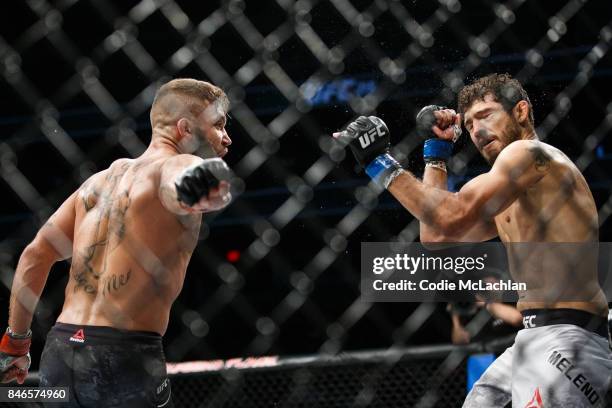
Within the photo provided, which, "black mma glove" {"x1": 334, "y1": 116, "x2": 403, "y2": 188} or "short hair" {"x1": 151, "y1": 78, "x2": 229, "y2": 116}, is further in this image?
"black mma glove" {"x1": 334, "y1": 116, "x2": 403, "y2": 188}

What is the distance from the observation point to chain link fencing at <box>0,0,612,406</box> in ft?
12.9

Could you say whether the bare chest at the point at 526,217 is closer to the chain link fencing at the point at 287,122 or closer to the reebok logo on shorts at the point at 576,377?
the reebok logo on shorts at the point at 576,377

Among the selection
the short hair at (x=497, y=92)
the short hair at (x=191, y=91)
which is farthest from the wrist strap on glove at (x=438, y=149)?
the short hair at (x=191, y=91)

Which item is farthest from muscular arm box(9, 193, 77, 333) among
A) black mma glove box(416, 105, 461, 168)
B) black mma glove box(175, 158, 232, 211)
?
black mma glove box(416, 105, 461, 168)

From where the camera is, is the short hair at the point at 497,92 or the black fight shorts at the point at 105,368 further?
the short hair at the point at 497,92

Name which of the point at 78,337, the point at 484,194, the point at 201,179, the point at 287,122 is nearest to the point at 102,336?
the point at 78,337

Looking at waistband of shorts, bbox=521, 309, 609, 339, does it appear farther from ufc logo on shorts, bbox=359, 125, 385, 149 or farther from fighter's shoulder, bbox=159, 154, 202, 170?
fighter's shoulder, bbox=159, 154, 202, 170

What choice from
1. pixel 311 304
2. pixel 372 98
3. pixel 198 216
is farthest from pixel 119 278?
pixel 311 304

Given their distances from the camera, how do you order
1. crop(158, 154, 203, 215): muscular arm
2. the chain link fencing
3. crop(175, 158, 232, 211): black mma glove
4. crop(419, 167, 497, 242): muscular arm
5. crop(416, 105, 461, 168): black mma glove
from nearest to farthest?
crop(175, 158, 232, 211): black mma glove
crop(158, 154, 203, 215): muscular arm
crop(419, 167, 497, 242): muscular arm
crop(416, 105, 461, 168): black mma glove
the chain link fencing

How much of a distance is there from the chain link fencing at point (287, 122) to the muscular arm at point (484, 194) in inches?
55.7

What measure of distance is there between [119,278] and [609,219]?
3.75 metres

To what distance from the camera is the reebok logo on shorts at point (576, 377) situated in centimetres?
197

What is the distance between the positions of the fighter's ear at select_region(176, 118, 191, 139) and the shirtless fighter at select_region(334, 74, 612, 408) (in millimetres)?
456

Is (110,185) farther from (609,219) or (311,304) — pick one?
(609,219)
